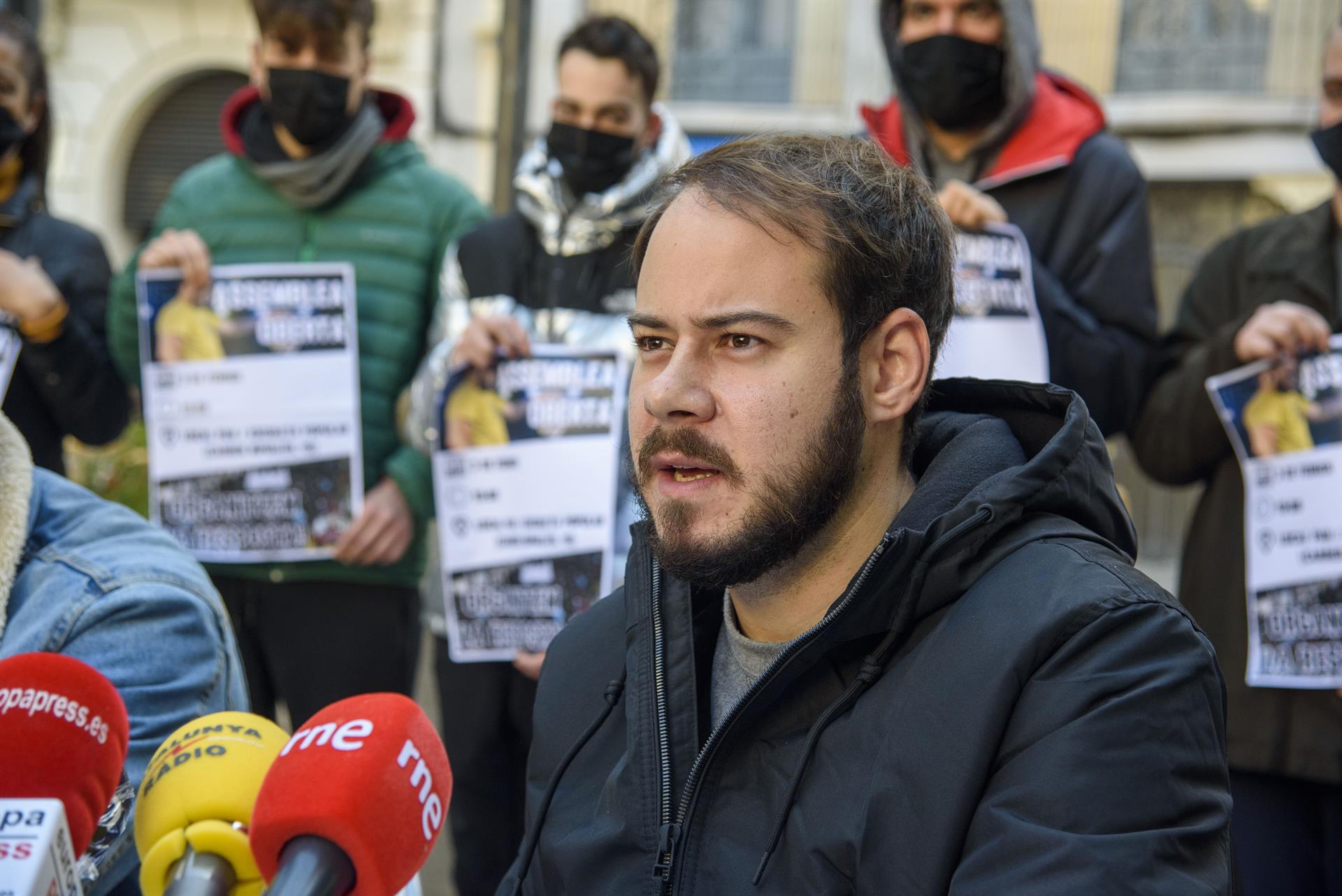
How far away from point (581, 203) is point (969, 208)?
3.45 feet

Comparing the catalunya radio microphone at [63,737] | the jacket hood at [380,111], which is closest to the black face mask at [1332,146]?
the jacket hood at [380,111]

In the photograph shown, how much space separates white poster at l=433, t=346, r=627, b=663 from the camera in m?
3.71

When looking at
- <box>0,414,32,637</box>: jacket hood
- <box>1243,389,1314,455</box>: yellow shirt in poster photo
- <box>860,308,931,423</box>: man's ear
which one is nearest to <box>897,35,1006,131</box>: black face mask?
<box>1243,389,1314,455</box>: yellow shirt in poster photo

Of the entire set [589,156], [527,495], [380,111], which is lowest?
[527,495]

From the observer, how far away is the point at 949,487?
2000 mm

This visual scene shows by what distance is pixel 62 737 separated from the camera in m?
1.60

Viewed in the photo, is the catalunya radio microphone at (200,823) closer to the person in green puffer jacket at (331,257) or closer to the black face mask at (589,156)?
the person in green puffer jacket at (331,257)

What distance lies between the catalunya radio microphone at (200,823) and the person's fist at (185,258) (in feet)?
8.40

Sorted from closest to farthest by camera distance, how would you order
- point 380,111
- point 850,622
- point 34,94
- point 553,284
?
point 850,622 → point 553,284 → point 34,94 → point 380,111

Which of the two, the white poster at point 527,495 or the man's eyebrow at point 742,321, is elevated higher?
the man's eyebrow at point 742,321

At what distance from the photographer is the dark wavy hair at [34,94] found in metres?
4.21

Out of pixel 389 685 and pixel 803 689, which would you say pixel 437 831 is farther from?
pixel 389 685

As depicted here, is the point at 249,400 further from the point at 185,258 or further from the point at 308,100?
Answer: the point at 308,100

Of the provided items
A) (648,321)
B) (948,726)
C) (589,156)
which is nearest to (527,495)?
(589,156)
